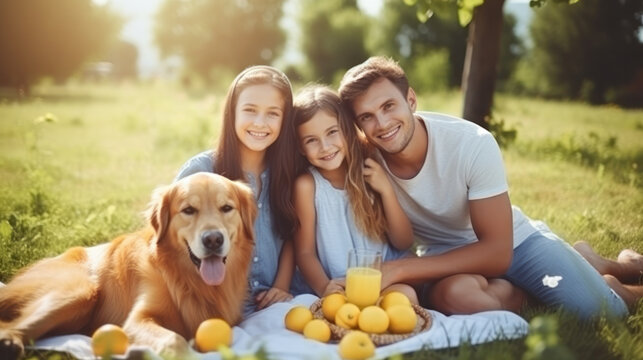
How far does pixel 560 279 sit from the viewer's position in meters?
3.22

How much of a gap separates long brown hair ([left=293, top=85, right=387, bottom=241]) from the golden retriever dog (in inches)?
26.7

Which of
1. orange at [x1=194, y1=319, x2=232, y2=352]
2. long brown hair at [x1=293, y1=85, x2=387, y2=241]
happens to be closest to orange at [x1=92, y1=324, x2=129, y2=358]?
orange at [x1=194, y1=319, x2=232, y2=352]

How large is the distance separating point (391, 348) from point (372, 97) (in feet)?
5.44

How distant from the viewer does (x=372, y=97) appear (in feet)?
11.3

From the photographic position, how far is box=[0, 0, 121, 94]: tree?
75.2 feet

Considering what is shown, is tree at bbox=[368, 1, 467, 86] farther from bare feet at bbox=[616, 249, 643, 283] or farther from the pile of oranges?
the pile of oranges

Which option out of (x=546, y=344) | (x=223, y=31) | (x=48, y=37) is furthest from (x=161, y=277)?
(x=223, y=31)

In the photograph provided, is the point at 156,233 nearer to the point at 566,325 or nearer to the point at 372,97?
the point at 372,97

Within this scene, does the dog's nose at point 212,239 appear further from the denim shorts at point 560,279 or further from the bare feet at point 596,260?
the bare feet at point 596,260

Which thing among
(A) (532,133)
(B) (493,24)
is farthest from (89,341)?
(A) (532,133)

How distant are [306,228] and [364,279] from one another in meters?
0.80

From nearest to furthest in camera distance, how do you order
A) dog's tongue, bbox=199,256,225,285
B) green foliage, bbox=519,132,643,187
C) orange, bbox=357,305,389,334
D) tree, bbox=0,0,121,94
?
orange, bbox=357,305,389,334 → dog's tongue, bbox=199,256,225,285 → green foliage, bbox=519,132,643,187 → tree, bbox=0,0,121,94

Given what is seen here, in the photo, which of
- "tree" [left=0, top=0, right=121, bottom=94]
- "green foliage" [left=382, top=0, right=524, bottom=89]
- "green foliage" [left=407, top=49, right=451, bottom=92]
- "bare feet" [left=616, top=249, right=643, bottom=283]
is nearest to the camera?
"bare feet" [left=616, top=249, right=643, bottom=283]

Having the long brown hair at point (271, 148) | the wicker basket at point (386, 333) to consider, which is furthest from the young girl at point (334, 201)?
the wicker basket at point (386, 333)
